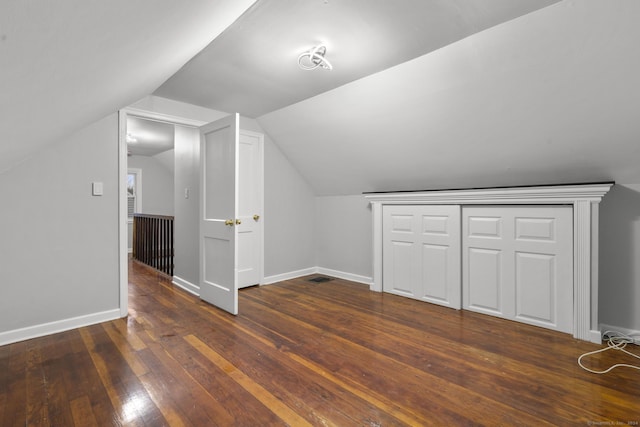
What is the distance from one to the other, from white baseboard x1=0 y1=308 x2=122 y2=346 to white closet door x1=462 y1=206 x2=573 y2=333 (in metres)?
3.30

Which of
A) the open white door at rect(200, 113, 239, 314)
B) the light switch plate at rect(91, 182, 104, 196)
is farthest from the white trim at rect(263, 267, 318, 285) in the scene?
the light switch plate at rect(91, 182, 104, 196)

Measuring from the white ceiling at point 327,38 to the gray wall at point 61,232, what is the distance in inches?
38.5

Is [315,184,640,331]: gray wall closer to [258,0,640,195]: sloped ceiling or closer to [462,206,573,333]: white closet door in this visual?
[258,0,640,195]: sloped ceiling

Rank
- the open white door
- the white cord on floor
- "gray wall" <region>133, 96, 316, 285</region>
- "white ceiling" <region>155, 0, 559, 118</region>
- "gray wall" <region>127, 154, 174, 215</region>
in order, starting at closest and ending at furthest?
"white ceiling" <region>155, 0, 559, 118</region> < the white cord on floor < the open white door < "gray wall" <region>133, 96, 316, 285</region> < "gray wall" <region>127, 154, 174, 215</region>

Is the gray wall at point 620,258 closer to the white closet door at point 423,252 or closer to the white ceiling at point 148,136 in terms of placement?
the white closet door at point 423,252

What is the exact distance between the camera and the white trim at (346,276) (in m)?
4.09

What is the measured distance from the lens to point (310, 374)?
189cm

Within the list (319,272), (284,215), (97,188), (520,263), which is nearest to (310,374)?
(520,263)

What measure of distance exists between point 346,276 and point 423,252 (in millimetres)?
1330

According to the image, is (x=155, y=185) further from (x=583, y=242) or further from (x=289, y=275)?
(x=583, y=242)

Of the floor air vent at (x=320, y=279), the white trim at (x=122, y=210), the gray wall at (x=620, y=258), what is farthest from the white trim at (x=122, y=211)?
the gray wall at (x=620, y=258)

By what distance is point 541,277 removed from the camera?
8.43 feet

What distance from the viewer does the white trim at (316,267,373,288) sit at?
13.4 ft

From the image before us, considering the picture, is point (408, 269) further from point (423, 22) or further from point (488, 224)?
point (423, 22)
